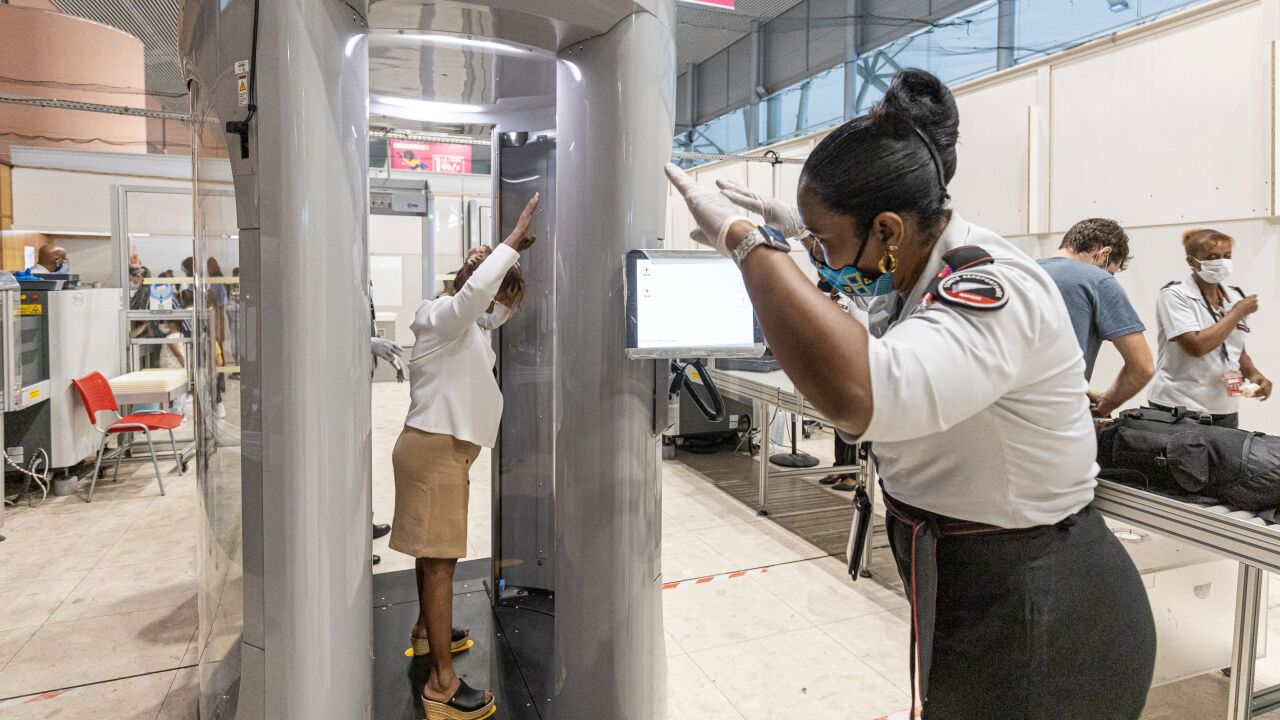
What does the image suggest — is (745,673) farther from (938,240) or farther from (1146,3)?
(1146,3)

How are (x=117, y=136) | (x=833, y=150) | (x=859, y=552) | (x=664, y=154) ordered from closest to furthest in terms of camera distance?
(x=833, y=150), (x=859, y=552), (x=664, y=154), (x=117, y=136)

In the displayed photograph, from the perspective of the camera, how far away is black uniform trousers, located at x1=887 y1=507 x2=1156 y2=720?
1.08 meters

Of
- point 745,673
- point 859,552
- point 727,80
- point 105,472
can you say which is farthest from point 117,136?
point 859,552

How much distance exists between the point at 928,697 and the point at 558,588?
141 centimetres

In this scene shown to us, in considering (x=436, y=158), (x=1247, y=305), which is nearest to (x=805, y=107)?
(x=436, y=158)

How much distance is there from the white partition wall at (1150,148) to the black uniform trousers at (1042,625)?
3.75 m

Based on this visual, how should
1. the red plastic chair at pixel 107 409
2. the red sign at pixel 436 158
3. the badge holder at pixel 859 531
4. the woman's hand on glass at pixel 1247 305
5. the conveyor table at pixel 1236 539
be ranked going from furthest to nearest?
the red sign at pixel 436 158 → the red plastic chair at pixel 107 409 → the woman's hand on glass at pixel 1247 305 → the conveyor table at pixel 1236 539 → the badge holder at pixel 859 531

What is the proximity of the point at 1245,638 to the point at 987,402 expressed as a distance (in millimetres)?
2267

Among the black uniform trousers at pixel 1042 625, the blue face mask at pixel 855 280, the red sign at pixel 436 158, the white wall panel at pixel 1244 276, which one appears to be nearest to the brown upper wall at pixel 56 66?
the red sign at pixel 436 158

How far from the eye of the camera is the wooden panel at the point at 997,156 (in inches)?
198

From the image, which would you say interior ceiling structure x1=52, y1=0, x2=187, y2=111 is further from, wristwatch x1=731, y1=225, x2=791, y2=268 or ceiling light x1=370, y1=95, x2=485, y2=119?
wristwatch x1=731, y1=225, x2=791, y2=268

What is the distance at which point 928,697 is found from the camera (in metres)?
1.20

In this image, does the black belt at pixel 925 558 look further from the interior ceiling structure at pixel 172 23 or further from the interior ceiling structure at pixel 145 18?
the interior ceiling structure at pixel 145 18

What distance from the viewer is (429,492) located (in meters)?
2.60
